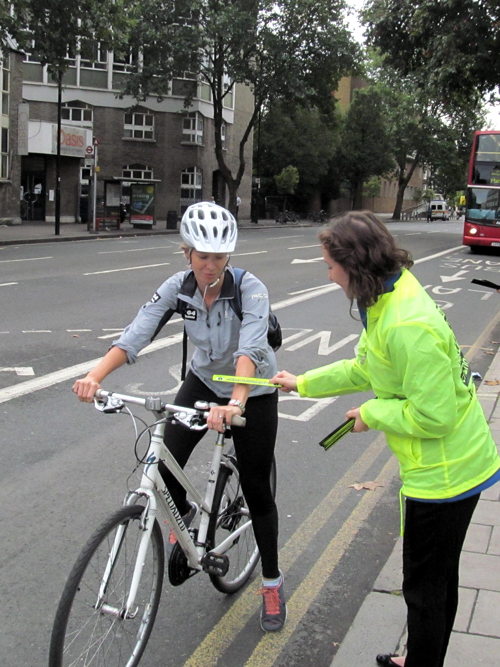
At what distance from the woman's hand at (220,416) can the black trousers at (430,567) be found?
653 millimetres

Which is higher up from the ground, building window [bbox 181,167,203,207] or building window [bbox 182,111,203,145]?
building window [bbox 182,111,203,145]

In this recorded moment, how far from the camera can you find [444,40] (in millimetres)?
18766

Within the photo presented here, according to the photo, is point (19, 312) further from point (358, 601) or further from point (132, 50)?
point (132, 50)

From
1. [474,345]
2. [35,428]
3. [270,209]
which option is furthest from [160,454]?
[270,209]

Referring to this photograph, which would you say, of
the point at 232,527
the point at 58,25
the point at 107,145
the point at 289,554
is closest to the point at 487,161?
the point at 58,25

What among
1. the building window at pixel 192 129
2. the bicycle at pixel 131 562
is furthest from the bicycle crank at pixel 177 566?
the building window at pixel 192 129

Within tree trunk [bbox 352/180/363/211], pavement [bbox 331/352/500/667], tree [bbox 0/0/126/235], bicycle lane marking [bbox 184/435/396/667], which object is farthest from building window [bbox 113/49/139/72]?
pavement [bbox 331/352/500/667]

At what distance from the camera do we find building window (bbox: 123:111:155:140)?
42250mm

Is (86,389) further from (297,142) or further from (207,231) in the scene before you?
(297,142)

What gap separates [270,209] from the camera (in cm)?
5869

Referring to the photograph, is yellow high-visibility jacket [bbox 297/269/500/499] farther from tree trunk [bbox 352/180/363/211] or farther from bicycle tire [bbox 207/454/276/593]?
tree trunk [bbox 352/180/363/211]

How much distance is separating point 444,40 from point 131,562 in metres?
19.0

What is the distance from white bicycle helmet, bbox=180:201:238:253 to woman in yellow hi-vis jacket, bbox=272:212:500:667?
0.54 metres

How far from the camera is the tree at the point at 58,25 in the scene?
2075 cm
